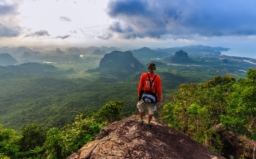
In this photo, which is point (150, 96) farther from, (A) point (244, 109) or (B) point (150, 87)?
(A) point (244, 109)

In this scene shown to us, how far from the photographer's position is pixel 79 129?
1221 centimetres

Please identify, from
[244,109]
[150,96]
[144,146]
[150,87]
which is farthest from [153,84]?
[244,109]

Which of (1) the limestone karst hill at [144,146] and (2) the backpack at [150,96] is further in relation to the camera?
(2) the backpack at [150,96]

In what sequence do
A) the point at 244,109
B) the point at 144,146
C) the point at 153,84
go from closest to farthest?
the point at 144,146, the point at 153,84, the point at 244,109

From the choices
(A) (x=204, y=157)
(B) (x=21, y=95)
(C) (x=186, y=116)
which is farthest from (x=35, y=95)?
(A) (x=204, y=157)

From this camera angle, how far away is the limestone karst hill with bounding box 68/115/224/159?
6.02 metres

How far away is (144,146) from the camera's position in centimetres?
634

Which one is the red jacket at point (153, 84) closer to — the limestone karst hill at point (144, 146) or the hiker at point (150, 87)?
the hiker at point (150, 87)

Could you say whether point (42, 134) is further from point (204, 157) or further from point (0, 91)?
point (0, 91)

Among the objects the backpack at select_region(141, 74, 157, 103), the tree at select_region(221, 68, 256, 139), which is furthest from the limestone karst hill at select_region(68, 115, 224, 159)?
the tree at select_region(221, 68, 256, 139)

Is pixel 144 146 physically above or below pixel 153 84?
below

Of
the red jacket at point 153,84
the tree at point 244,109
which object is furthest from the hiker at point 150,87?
the tree at point 244,109

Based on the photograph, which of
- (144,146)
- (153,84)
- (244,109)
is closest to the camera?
(144,146)

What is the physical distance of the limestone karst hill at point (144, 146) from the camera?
6.02m
